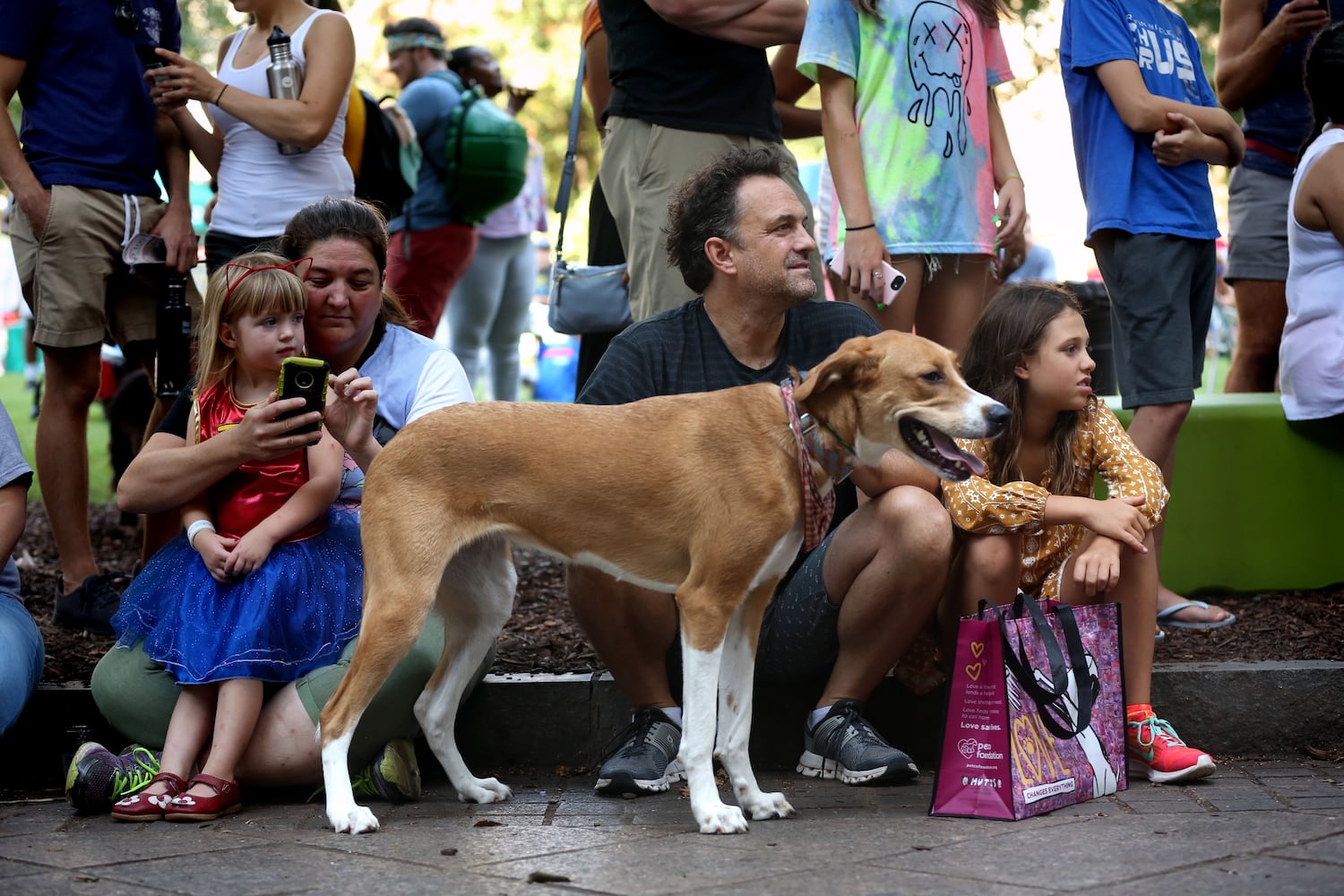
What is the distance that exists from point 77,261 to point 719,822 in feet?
10.6

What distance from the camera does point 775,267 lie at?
3.95 meters

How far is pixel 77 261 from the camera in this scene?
5.06 metres

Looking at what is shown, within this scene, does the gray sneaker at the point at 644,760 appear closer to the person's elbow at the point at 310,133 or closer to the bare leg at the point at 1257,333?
the person's elbow at the point at 310,133

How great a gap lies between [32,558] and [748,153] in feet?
15.3

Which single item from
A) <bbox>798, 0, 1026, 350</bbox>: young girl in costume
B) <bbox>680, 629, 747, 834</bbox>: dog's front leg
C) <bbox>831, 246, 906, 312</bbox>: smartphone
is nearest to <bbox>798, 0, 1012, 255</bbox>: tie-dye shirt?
<bbox>798, 0, 1026, 350</bbox>: young girl in costume

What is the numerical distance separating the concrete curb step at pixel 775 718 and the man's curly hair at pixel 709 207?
4.38 ft

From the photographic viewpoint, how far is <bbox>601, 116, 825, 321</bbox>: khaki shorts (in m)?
4.78

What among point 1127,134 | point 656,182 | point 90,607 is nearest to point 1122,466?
point 1127,134

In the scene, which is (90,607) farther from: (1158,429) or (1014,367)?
(1158,429)

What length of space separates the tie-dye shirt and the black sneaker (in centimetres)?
308

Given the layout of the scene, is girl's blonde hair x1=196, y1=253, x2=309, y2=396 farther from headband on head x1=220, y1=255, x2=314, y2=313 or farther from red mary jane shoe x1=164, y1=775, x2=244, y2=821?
red mary jane shoe x1=164, y1=775, x2=244, y2=821

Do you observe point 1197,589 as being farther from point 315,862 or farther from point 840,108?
point 315,862

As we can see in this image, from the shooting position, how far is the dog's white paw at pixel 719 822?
3.43m

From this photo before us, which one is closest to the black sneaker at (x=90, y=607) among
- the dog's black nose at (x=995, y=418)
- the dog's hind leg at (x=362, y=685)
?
the dog's hind leg at (x=362, y=685)
